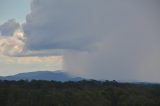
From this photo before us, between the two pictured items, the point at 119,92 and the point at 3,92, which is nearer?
the point at 3,92

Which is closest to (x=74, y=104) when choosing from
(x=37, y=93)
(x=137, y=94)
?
(x=37, y=93)

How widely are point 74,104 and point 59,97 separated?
14.2 ft

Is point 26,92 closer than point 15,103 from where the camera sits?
No

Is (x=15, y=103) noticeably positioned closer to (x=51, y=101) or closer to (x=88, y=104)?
(x=51, y=101)

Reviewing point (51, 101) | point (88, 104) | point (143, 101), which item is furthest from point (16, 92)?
point (143, 101)

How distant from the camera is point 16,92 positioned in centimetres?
9569

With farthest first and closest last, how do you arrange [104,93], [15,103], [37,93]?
1. [104,93]
2. [37,93]
3. [15,103]

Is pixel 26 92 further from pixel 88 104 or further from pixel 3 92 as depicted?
pixel 88 104

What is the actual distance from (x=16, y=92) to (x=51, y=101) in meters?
10.3

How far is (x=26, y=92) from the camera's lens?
96.9m

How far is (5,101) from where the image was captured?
89562 millimetres

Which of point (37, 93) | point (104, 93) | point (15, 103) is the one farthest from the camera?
point (104, 93)

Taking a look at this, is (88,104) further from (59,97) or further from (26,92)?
(26,92)

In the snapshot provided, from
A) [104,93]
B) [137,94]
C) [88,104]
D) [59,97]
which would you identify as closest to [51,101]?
[59,97]
